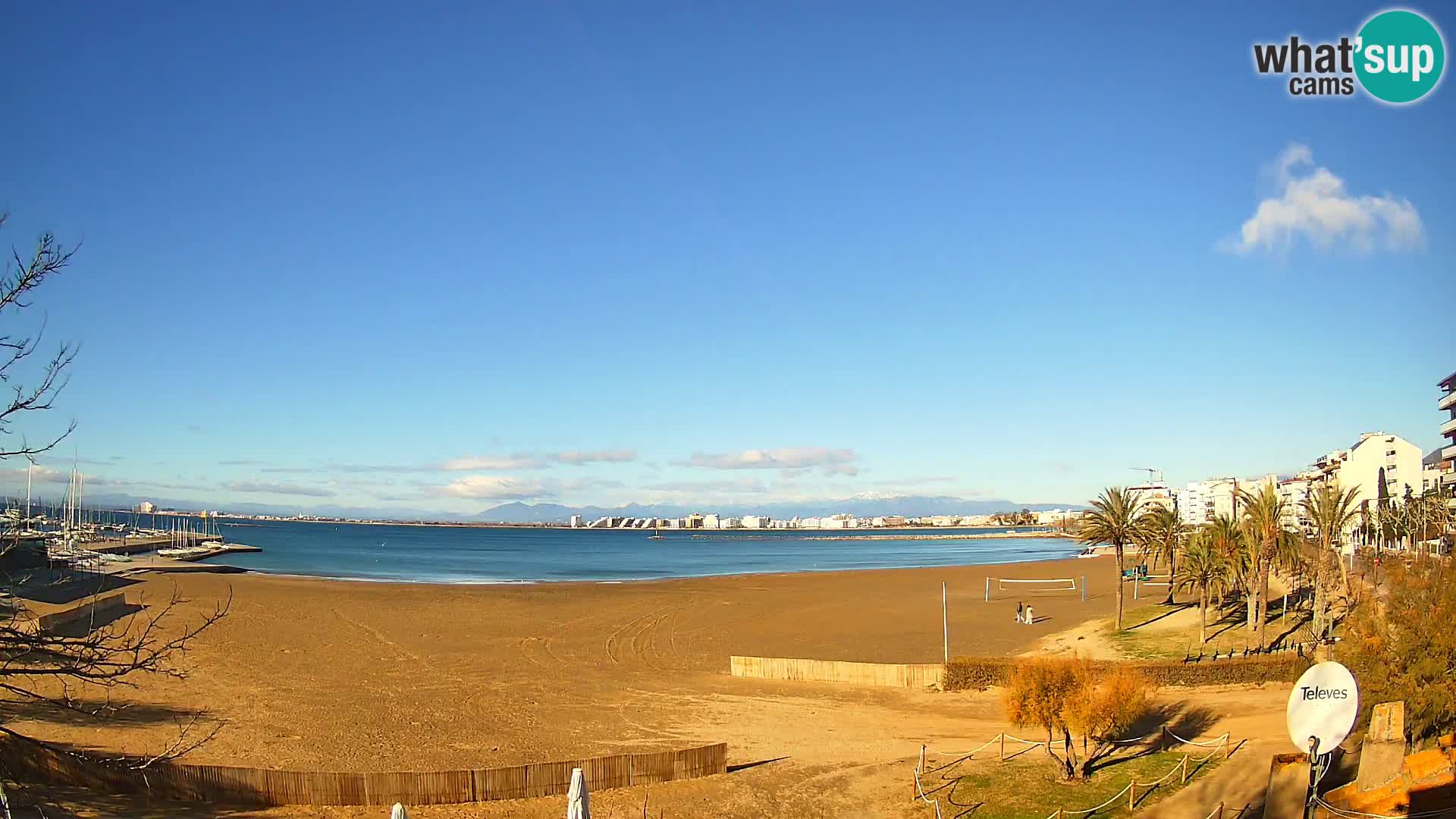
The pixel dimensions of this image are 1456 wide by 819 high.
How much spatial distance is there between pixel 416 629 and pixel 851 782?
1189 inches

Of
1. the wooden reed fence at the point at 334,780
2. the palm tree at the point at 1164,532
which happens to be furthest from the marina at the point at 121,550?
the palm tree at the point at 1164,532

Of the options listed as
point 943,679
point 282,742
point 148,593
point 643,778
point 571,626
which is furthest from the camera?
point 148,593

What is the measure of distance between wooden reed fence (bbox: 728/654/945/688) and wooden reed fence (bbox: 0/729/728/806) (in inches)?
450

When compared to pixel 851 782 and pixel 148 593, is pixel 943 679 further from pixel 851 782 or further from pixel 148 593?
pixel 148 593

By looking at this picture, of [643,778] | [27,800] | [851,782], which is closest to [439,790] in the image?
[643,778]

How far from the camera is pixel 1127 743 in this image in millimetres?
21594

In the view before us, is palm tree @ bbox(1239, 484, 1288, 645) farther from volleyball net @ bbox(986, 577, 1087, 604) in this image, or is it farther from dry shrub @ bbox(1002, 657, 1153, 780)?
volleyball net @ bbox(986, 577, 1087, 604)

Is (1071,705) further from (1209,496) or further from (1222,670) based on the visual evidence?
(1209,496)

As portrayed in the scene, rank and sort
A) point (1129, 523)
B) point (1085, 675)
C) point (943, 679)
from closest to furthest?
point (1085, 675) < point (943, 679) < point (1129, 523)

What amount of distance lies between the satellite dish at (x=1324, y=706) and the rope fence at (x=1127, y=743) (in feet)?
8.63

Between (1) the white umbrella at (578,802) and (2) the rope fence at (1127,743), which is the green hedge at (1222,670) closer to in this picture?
(2) the rope fence at (1127,743)

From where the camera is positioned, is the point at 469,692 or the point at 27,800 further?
the point at 469,692

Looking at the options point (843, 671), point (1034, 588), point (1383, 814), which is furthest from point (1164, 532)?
point (1383, 814)

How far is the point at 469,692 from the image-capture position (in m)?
29.3
